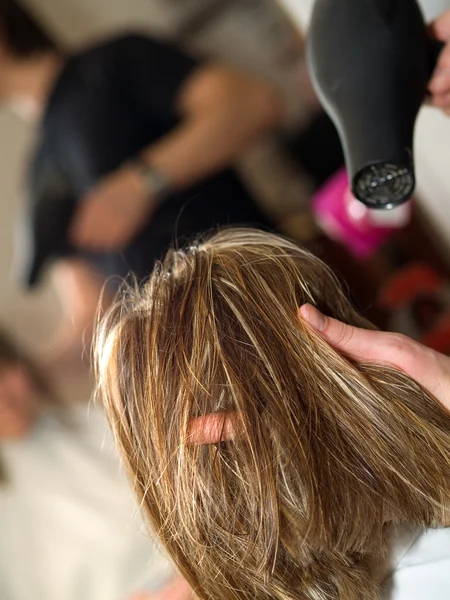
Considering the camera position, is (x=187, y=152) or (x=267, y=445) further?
(x=187, y=152)

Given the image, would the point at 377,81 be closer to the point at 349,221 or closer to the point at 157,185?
the point at 349,221

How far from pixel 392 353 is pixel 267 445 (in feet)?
0.44

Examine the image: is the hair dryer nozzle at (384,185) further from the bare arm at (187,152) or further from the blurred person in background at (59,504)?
the blurred person in background at (59,504)

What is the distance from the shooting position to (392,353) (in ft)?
1.52

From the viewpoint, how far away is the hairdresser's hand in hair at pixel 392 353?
46 cm

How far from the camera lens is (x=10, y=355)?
1.03m

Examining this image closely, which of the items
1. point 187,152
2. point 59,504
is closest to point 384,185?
point 187,152

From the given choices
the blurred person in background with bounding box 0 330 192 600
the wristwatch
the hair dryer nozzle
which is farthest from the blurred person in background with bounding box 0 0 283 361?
the hair dryer nozzle

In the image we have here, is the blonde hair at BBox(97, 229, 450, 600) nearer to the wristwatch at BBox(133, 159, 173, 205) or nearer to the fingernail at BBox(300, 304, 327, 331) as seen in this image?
the fingernail at BBox(300, 304, 327, 331)

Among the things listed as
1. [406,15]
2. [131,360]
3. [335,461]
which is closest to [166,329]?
[131,360]

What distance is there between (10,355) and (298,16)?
0.79 meters

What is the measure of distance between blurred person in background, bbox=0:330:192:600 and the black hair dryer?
68 centimetres

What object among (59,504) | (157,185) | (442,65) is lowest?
(59,504)

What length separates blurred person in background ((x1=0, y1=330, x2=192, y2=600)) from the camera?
915mm
